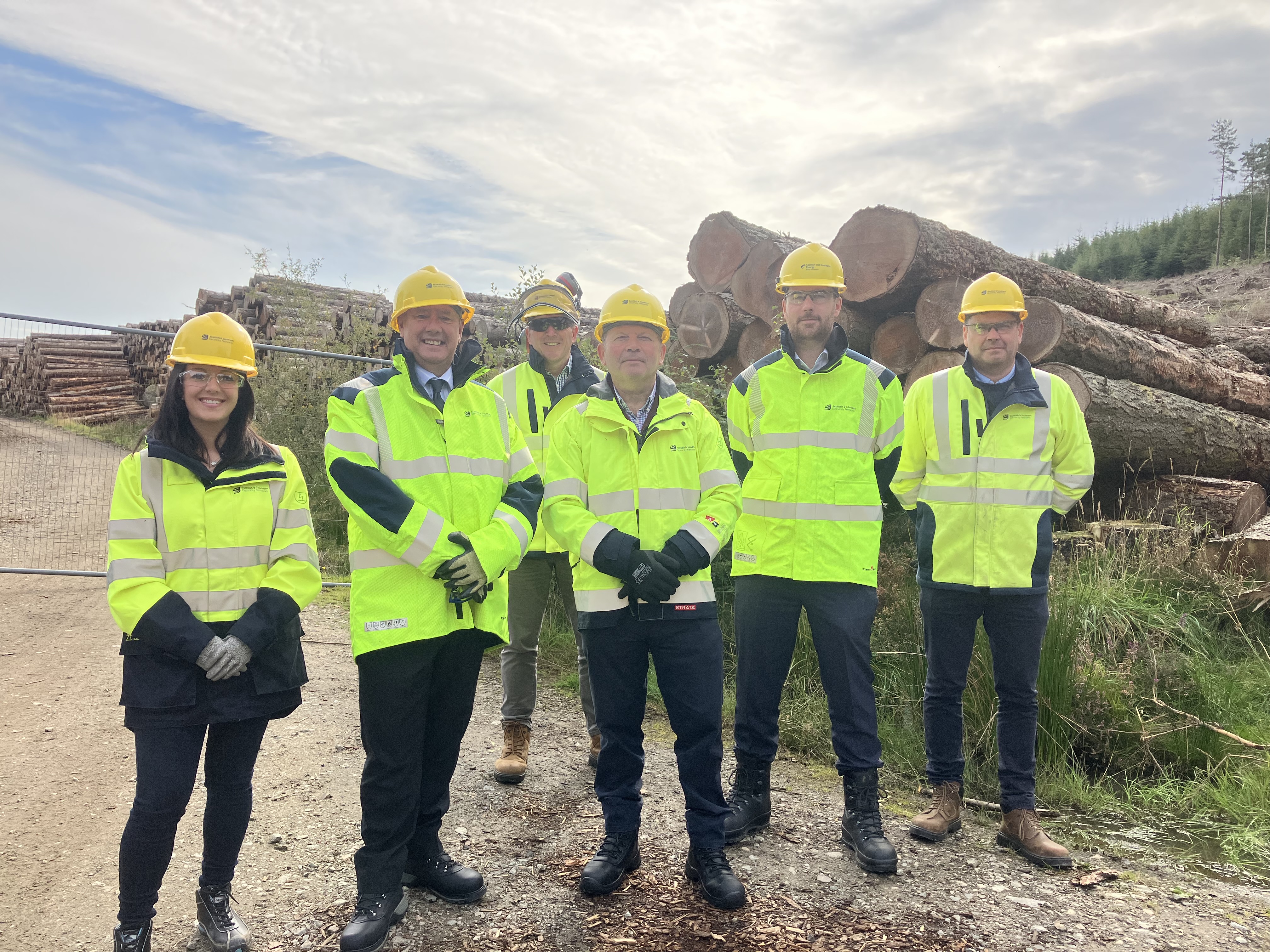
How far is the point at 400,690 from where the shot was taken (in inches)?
111

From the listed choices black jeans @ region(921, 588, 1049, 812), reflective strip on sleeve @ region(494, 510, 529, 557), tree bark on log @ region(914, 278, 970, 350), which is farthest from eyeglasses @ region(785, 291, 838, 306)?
tree bark on log @ region(914, 278, 970, 350)

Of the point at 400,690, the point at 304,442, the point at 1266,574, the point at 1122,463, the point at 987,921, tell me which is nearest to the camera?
the point at 400,690

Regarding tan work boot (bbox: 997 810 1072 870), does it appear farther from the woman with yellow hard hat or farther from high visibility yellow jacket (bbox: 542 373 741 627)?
the woman with yellow hard hat

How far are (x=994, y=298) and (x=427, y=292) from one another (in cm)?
253

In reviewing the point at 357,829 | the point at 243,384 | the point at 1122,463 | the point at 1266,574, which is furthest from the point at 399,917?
the point at 1122,463

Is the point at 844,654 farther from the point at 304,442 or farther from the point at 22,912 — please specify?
the point at 304,442

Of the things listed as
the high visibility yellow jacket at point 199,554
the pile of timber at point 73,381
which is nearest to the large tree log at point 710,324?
the high visibility yellow jacket at point 199,554

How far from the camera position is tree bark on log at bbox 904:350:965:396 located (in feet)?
19.5

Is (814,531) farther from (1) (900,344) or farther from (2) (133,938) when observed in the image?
(1) (900,344)

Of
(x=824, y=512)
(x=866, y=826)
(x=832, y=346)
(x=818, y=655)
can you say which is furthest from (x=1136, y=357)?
(x=866, y=826)

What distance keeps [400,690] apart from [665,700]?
98 cm

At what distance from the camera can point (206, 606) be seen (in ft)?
8.73

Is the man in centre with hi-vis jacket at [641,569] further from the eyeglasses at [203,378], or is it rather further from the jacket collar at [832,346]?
the eyeglasses at [203,378]

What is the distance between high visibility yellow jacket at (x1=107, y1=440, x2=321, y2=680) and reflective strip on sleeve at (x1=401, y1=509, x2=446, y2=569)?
352 mm
